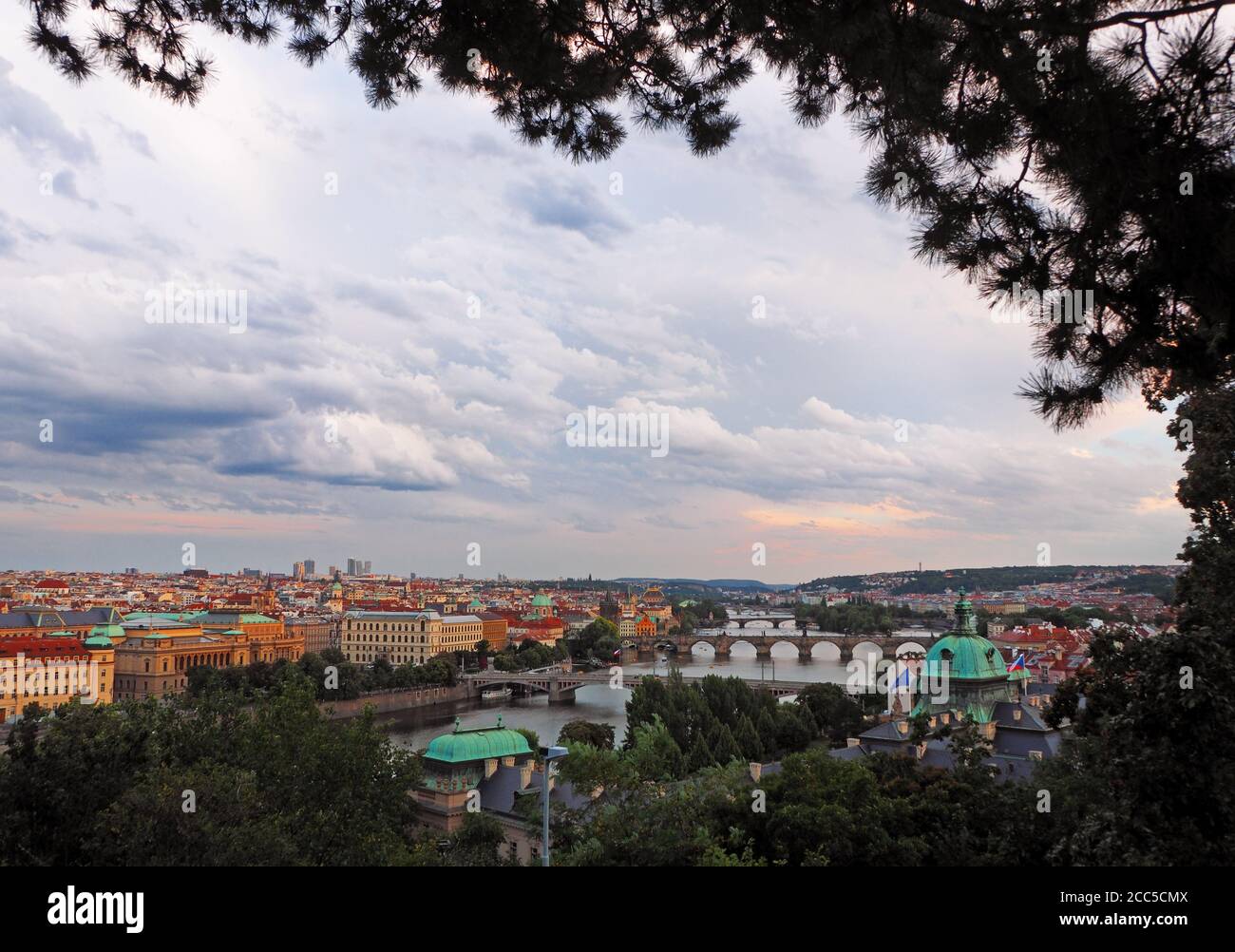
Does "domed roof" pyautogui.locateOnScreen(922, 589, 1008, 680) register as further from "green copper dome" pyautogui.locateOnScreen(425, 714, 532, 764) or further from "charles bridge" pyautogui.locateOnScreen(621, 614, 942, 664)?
"charles bridge" pyautogui.locateOnScreen(621, 614, 942, 664)

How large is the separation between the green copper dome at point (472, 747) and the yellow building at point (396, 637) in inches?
1550

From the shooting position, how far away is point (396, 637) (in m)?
54.8

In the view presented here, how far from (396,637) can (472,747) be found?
41.9 metres

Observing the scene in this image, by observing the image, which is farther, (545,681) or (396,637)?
(396,637)

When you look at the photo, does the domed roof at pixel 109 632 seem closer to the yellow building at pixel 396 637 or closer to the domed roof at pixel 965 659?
the yellow building at pixel 396 637

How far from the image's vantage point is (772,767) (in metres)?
15.1

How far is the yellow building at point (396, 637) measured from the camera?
178ft

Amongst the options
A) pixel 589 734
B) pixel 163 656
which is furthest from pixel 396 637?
pixel 589 734

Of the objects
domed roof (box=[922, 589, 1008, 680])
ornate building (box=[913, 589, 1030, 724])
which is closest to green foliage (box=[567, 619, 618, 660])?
ornate building (box=[913, 589, 1030, 724])

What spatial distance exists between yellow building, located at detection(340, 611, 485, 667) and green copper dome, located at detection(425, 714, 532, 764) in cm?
3937

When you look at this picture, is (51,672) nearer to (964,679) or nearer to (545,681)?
(545,681)

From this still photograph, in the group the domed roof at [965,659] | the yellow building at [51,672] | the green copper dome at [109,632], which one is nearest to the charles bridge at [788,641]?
the domed roof at [965,659]

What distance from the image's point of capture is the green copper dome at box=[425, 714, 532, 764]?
14922 mm
